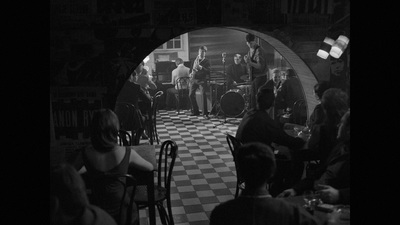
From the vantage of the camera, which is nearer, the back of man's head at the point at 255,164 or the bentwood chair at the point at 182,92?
the back of man's head at the point at 255,164

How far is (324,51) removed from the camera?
504cm

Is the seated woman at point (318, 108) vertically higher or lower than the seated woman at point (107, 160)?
higher

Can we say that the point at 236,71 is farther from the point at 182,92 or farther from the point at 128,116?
the point at 128,116

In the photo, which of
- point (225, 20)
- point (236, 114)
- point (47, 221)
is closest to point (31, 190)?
point (47, 221)

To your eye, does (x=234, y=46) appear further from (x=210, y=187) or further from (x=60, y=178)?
(x=60, y=178)

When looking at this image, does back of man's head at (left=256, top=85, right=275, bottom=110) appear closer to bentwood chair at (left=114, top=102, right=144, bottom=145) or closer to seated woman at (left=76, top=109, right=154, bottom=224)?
seated woman at (left=76, top=109, right=154, bottom=224)

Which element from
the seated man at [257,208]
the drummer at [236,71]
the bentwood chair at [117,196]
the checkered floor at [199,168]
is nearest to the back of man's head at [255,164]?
the seated man at [257,208]

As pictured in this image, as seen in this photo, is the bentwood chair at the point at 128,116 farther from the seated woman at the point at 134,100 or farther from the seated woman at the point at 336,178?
the seated woman at the point at 336,178

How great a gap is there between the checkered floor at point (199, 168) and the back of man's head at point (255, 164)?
1772 millimetres

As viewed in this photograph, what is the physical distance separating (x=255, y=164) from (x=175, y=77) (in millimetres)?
8942

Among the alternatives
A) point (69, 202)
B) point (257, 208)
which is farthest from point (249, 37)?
point (69, 202)

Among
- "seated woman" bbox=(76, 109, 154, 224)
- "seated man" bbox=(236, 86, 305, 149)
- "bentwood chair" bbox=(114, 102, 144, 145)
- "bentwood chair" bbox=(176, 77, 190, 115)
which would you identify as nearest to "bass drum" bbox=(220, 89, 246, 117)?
"bentwood chair" bbox=(176, 77, 190, 115)

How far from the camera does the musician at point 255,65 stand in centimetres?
1011

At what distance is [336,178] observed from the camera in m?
4.12
